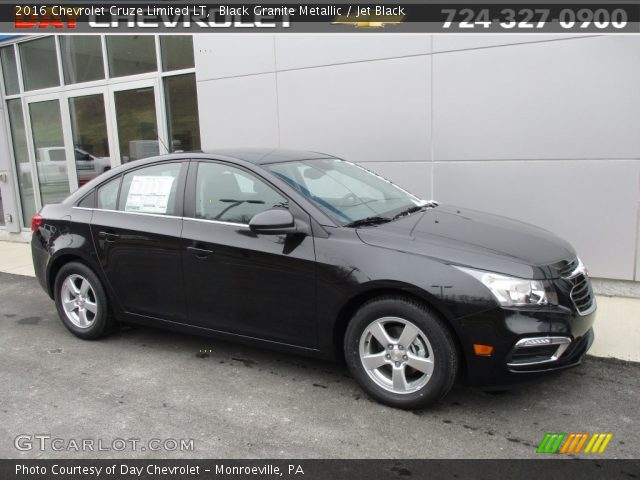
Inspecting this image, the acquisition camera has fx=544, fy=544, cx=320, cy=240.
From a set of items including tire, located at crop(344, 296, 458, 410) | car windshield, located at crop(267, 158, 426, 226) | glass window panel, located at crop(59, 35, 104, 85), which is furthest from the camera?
glass window panel, located at crop(59, 35, 104, 85)

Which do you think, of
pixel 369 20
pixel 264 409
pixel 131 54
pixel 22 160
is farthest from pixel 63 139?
pixel 264 409

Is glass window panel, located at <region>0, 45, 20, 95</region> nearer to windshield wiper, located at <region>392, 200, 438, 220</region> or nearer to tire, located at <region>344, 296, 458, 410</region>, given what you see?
windshield wiper, located at <region>392, 200, 438, 220</region>

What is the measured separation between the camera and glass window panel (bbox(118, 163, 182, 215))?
13.9 ft

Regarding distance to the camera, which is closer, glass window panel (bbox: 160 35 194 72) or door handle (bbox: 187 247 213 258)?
door handle (bbox: 187 247 213 258)

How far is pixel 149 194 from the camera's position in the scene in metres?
4.36

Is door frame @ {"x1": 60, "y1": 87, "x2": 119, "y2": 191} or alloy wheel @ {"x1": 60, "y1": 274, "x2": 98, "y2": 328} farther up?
door frame @ {"x1": 60, "y1": 87, "x2": 119, "y2": 191}

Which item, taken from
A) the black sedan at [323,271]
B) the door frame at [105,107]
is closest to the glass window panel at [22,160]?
the door frame at [105,107]

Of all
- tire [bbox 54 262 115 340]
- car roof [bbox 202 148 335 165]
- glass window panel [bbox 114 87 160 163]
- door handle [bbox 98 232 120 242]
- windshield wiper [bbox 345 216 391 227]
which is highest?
glass window panel [bbox 114 87 160 163]

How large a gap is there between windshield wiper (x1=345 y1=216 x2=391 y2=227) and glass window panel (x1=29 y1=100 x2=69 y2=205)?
27.3 ft

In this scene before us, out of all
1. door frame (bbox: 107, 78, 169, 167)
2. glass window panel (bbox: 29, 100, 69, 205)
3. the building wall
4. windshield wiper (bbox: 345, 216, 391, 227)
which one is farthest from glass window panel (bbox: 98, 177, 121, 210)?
glass window panel (bbox: 29, 100, 69, 205)

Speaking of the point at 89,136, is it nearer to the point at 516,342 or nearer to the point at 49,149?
the point at 49,149

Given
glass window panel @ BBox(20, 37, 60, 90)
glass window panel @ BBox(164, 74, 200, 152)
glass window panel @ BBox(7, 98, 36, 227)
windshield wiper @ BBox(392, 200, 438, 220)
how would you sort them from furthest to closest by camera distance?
glass window panel @ BBox(7, 98, 36, 227)
glass window panel @ BBox(20, 37, 60, 90)
glass window panel @ BBox(164, 74, 200, 152)
windshield wiper @ BBox(392, 200, 438, 220)

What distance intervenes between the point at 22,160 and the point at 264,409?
31.4 ft
